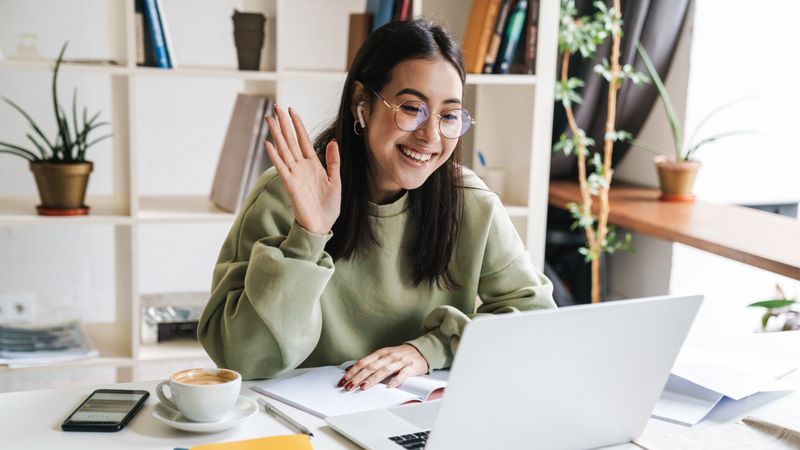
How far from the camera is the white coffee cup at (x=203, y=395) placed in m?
1.17

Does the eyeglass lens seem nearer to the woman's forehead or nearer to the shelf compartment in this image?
the woman's forehead

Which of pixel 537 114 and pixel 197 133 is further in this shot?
pixel 197 133

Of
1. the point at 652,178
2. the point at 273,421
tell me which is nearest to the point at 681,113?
the point at 652,178

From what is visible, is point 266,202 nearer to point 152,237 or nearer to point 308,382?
point 308,382

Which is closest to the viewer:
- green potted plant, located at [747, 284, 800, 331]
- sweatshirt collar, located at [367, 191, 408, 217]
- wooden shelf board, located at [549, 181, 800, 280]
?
sweatshirt collar, located at [367, 191, 408, 217]

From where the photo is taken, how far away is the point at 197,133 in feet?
11.1

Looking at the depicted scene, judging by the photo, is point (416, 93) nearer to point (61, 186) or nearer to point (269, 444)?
point (269, 444)

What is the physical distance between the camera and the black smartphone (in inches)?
47.3

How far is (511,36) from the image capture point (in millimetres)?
2738

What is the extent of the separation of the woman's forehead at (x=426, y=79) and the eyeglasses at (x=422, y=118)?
2cm

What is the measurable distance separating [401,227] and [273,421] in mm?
553

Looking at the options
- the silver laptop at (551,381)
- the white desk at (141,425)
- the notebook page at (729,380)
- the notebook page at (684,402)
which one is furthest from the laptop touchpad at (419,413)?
the notebook page at (729,380)

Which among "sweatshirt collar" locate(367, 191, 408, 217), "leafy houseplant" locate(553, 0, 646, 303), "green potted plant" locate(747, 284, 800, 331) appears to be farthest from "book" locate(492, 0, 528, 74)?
"sweatshirt collar" locate(367, 191, 408, 217)

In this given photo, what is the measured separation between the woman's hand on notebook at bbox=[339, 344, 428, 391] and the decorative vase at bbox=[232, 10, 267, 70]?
4.34 ft
